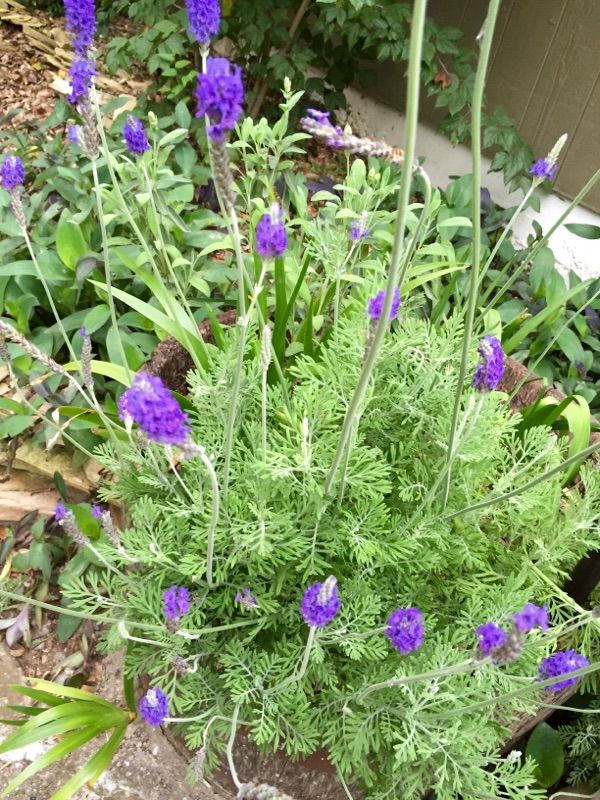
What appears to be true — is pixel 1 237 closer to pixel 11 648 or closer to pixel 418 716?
pixel 11 648

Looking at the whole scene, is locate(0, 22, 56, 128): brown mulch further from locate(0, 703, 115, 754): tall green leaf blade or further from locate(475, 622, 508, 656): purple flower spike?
locate(475, 622, 508, 656): purple flower spike

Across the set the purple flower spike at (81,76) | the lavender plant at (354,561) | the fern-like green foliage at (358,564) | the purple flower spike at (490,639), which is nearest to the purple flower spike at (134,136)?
the lavender plant at (354,561)

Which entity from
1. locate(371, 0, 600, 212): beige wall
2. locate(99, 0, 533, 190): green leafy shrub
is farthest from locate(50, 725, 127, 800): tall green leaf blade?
locate(371, 0, 600, 212): beige wall

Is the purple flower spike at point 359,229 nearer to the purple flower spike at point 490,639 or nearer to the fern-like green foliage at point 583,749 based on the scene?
the purple flower spike at point 490,639

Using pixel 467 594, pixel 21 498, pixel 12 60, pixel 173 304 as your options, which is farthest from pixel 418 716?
pixel 12 60

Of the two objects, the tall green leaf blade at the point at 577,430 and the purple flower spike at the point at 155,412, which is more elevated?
the purple flower spike at the point at 155,412
